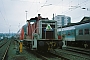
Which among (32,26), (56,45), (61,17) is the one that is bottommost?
(56,45)

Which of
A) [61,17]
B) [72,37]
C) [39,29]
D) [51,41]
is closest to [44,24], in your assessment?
[39,29]

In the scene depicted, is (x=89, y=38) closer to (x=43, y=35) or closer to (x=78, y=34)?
(x=78, y=34)

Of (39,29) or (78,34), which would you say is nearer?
(39,29)

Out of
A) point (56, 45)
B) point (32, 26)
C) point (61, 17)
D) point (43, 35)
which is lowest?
point (56, 45)

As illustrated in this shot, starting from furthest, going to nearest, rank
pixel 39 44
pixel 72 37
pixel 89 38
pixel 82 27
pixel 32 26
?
pixel 72 37
pixel 82 27
pixel 89 38
pixel 32 26
pixel 39 44

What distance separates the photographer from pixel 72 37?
20922mm

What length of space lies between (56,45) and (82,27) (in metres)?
8.34

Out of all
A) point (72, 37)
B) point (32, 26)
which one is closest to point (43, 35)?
point (32, 26)

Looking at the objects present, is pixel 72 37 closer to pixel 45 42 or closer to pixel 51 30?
pixel 51 30

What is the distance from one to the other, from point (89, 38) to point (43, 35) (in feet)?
23.0

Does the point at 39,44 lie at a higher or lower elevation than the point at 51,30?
lower

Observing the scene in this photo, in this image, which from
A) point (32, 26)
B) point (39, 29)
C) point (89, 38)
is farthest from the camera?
point (89, 38)

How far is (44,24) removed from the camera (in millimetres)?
11961

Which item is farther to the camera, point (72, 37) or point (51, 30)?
point (72, 37)
